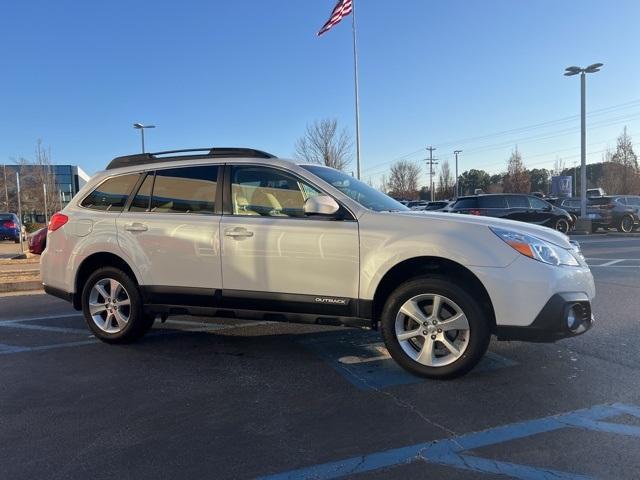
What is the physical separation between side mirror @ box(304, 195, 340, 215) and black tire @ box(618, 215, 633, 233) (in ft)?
76.8

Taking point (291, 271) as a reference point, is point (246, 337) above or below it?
below

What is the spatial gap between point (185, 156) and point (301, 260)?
182cm

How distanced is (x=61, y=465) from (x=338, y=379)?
83.9 inches

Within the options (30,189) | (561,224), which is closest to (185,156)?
(561,224)

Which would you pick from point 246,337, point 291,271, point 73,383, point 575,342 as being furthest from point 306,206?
point 575,342

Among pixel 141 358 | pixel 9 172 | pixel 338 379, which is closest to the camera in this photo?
pixel 338 379

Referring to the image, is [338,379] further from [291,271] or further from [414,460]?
[414,460]

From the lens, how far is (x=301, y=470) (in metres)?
2.87

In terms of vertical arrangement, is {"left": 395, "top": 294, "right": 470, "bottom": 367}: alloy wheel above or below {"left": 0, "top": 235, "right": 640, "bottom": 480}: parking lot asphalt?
above

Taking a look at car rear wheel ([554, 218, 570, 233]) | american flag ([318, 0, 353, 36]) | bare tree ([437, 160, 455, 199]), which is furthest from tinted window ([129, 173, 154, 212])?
bare tree ([437, 160, 455, 199])

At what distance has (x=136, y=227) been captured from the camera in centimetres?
518

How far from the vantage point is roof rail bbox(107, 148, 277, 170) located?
5027mm

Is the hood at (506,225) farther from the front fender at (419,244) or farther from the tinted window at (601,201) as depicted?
the tinted window at (601,201)

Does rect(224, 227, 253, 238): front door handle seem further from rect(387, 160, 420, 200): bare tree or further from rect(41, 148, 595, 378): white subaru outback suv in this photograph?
rect(387, 160, 420, 200): bare tree
